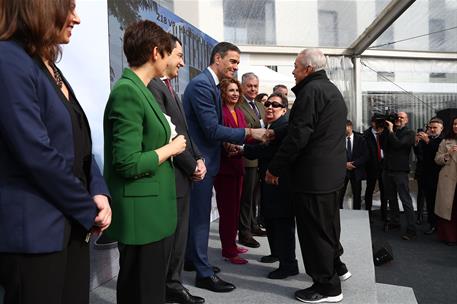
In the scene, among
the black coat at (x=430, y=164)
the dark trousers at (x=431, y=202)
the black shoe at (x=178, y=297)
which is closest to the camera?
the black shoe at (x=178, y=297)

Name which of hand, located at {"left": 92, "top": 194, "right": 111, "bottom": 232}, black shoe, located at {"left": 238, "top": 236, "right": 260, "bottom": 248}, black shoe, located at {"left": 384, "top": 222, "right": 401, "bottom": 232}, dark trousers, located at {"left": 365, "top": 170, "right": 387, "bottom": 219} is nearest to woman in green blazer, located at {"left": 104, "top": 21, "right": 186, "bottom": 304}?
hand, located at {"left": 92, "top": 194, "right": 111, "bottom": 232}

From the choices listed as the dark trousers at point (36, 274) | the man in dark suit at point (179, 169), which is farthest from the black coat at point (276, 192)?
the dark trousers at point (36, 274)

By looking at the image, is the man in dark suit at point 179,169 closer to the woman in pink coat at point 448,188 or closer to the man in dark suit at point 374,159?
the woman in pink coat at point 448,188

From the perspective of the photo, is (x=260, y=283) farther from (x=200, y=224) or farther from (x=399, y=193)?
(x=399, y=193)

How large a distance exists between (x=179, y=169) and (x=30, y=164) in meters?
1.09

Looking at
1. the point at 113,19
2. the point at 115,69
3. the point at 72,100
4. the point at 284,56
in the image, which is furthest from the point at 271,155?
the point at 284,56

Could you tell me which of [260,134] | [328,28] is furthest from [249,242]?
[328,28]

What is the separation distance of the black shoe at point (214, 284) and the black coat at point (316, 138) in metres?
0.77

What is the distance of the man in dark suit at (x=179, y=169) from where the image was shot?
1994 millimetres

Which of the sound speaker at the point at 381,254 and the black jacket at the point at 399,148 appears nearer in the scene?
the sound speaker at the point at 381,254

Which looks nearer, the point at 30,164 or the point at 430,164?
the point at 30,164

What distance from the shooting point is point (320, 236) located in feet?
7.63

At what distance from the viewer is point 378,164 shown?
616 centimetres

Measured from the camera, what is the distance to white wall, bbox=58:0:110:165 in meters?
2.44
